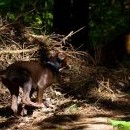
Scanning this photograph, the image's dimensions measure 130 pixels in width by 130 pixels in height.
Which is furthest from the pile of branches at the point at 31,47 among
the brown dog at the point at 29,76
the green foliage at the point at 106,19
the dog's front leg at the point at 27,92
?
the green foliage at the point at 106,19

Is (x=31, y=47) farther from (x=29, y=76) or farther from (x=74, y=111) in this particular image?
(x=29, y=76)

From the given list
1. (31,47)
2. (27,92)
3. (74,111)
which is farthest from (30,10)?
(27,92)

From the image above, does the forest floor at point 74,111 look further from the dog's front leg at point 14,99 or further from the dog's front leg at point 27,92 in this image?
the dog's front leg at point 27,92

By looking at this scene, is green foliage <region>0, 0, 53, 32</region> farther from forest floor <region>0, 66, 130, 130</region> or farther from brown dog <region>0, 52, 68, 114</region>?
brown dog <region>0, 52, 68, 114</region>

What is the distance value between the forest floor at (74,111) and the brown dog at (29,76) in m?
0.22

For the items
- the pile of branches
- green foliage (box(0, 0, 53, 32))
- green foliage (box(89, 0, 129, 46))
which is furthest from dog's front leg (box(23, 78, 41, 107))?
green foliage (box(89, 0, 129, 46))

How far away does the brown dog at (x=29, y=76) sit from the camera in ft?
21.5

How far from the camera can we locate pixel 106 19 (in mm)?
14242

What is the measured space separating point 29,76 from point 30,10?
16.2 ft

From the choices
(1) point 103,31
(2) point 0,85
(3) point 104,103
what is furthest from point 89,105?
(1) point 103,31

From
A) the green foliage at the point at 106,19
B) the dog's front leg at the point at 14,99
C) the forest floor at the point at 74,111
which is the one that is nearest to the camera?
the forest floor at the point at 74,111

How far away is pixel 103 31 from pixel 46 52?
6.69 meters

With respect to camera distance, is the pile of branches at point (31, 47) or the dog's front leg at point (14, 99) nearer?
the dog's front leg at point (14, 99)

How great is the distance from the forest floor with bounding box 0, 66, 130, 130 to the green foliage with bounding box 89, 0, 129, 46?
5768 millimetres
